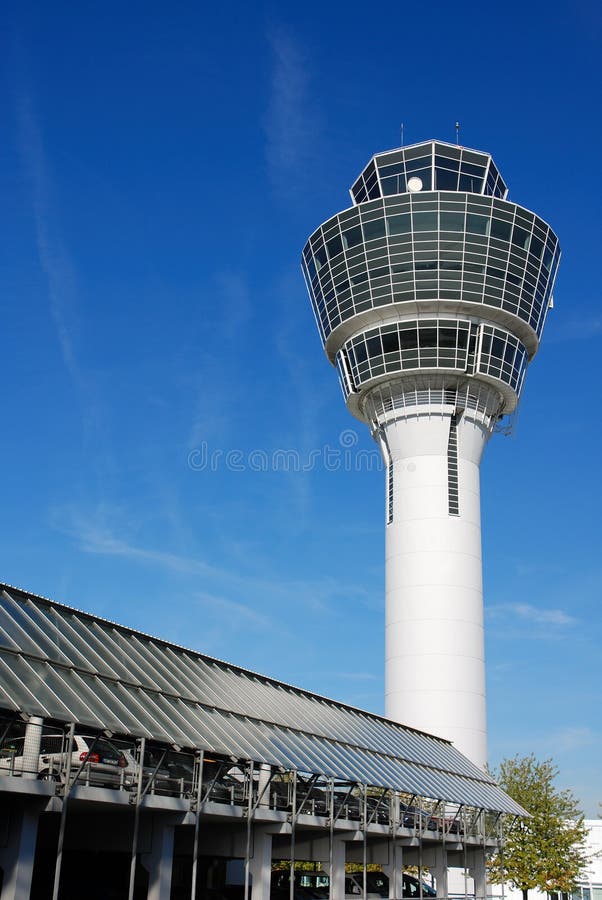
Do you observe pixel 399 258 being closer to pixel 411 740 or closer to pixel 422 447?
pixel 422 447

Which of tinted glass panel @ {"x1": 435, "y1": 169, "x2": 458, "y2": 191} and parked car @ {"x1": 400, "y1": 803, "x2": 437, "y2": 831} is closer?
parked car @ {"x1": 400, "y1": 803, "x2": 437, "y2": 831}

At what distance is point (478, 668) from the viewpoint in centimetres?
7225

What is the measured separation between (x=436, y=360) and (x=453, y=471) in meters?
9.08

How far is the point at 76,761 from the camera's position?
24.5 meters

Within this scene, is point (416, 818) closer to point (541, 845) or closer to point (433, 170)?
point (541, 845)

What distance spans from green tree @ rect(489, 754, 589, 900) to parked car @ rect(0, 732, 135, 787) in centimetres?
3577

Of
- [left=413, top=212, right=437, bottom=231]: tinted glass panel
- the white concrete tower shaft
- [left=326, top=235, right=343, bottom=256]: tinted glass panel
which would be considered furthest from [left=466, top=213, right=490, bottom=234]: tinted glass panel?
the white concrete tower shaft

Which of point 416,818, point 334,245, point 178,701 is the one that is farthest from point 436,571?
point 178,701

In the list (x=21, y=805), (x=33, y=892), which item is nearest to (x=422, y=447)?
(x=33, y=892)

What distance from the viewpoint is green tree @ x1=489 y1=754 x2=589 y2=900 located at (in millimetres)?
56969

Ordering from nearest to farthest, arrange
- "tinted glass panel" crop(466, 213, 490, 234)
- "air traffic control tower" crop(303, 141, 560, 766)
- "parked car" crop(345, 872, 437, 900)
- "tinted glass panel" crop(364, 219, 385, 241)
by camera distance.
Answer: "parked car" crop(345, 872, 437, 900) < "air traffic control tower" crop(303, 141, 560, 766) < "tinted glass panel" crop(466, 213, 490, 234) < "tinted glass panel" crop(364, 219, 385, 241)

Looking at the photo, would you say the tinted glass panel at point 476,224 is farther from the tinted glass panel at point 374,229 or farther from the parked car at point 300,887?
the parked car at point 300,887

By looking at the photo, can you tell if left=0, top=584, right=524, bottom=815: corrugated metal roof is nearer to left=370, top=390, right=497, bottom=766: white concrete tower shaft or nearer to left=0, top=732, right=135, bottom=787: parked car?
left=0, top=732, right=135, bottom=787: parked car

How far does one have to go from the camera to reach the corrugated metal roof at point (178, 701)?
24625 mm
